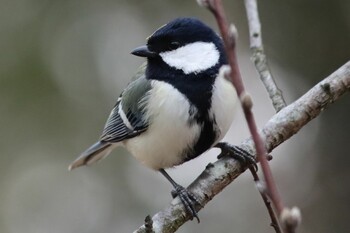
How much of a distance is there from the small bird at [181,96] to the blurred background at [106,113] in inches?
61.0

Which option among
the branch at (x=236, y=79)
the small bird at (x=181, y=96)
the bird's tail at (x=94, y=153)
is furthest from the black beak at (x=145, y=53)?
the branch at (x=236, y=79)

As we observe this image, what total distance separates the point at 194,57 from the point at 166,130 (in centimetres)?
22

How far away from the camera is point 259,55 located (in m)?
1.68

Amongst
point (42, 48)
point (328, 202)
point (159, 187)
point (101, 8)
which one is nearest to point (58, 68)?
point (42, 48)

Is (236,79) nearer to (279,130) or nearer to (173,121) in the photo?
(279,130)

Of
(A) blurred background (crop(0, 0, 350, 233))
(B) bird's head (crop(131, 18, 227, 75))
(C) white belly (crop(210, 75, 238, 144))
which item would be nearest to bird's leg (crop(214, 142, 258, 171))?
(C) white belly (crop(210, 75, 238, 144))

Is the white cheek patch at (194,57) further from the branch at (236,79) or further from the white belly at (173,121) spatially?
the branch at (236,79)

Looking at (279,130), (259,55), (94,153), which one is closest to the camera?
(279,130)

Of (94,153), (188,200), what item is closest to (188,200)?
(188,200)

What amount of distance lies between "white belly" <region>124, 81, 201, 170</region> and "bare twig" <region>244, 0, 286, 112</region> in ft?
0.72

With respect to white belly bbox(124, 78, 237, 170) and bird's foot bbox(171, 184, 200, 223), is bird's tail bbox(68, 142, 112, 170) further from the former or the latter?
bird's foot bbox(171, 184, 200, 223)

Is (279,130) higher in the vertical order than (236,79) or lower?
lower

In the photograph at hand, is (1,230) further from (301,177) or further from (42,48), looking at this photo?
(301,177)

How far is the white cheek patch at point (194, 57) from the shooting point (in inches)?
67.8
